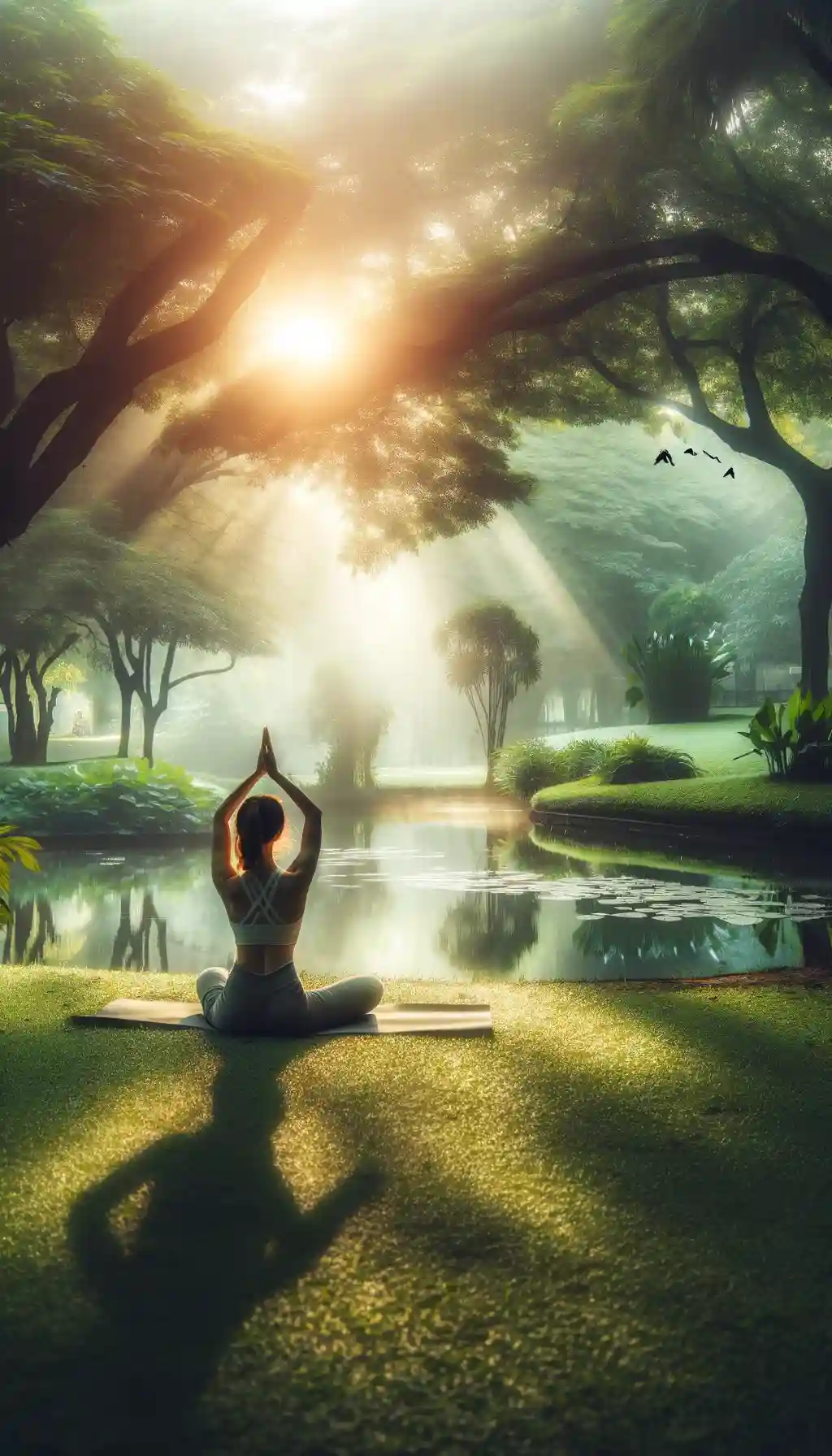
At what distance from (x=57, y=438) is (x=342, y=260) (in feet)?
32.4

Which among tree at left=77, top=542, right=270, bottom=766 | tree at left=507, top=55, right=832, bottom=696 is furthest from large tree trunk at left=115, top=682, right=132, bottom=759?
tree at left=507, top=55, right=832, bottom=696

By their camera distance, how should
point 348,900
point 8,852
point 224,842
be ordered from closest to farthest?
point 224,842
point 8,852
point 348,900

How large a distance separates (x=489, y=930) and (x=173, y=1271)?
6.60 meters

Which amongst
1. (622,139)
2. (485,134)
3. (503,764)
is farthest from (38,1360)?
(503,764)

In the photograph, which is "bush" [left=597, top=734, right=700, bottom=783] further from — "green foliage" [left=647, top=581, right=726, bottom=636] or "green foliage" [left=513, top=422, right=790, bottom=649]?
"green foliage" [left=513, top=422, right=790, bottom=649]

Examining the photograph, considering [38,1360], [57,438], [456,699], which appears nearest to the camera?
[38,1360]

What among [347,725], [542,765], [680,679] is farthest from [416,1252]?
[347,725]

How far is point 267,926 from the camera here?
13.8ft

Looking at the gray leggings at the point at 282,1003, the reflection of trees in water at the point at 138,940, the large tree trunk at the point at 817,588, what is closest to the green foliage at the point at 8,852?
the gray leggings at the point at 282,1003

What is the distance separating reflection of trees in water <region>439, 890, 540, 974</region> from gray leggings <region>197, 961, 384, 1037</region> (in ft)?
8.79

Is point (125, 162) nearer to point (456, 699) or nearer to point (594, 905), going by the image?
point (594, 905)

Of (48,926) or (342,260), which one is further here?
(342,260)

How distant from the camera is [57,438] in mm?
7094

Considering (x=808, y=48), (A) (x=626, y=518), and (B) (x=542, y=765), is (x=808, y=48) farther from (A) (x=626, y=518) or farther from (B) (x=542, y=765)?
(A) (x=626, y=518)
